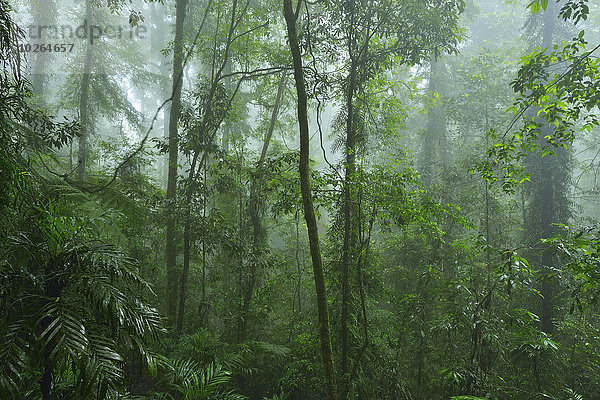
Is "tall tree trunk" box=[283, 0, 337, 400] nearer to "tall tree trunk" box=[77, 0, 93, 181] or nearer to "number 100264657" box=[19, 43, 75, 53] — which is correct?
"number 100264657" box=[19, 43, 75, 53]

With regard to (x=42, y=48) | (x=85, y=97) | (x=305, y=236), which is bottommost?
(x=305, y=236)

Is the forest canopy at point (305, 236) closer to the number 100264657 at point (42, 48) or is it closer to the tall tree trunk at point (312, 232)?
the tall tree trunk at point (312, 232)

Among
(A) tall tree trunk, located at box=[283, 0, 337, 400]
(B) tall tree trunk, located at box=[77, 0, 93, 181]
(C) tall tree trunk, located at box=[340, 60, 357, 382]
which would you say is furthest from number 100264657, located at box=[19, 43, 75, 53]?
(C) tall tree trunk, located at box=[340, 60, 357, 382]

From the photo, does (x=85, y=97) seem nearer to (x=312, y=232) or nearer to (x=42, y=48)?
(x=42, y=48)

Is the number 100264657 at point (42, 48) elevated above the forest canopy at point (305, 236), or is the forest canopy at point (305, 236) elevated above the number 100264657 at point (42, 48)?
the number 100264657 at point (42, 48)

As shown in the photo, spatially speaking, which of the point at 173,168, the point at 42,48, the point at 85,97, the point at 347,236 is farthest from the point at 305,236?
the point at 42,48

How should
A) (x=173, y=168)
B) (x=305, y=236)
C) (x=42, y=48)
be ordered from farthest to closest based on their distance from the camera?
(x=305, y=236) < (x=42, y=48) < (x=173, y=168)

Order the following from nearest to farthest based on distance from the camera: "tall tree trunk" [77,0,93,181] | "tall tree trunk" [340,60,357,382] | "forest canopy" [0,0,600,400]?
"forest canopy" [0,0,600,400] < "tall tree trunk" [340,60,357,382] < "tall tree trunk" [77,0,93,181]

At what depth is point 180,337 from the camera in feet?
16.1

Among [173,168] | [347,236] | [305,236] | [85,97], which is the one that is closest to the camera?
[347,236]

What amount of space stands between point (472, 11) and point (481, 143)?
18.0ft

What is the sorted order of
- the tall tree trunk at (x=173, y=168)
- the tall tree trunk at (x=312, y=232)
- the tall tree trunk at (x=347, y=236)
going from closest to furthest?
the tall tree trunk at (x=312, y=232), the tall tree trunk at (x=347, y=236), the tall tree trunk at (x=173, y=168)

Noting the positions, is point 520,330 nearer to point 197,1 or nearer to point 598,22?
point 197,1

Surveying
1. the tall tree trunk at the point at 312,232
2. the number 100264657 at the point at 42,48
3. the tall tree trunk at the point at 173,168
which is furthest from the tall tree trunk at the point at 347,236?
the number 100264657 at the point at 42,48
